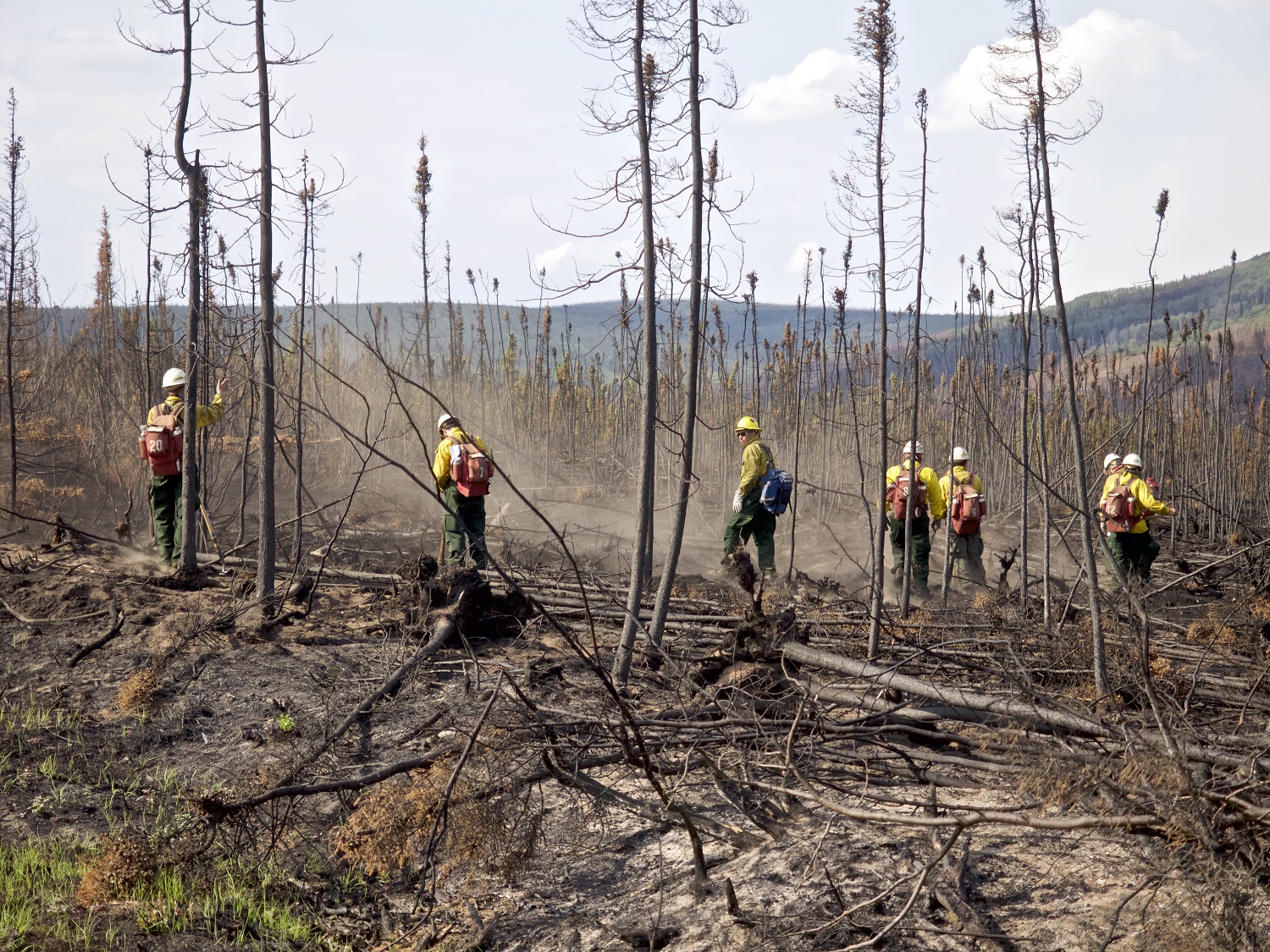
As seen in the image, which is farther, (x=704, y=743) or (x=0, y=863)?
(x=0, y=863)

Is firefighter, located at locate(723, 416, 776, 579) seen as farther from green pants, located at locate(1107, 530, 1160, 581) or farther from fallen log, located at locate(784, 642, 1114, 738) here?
fallen log, located at locate(784, 642, 1114, 738)

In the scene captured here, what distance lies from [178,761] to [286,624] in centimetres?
204

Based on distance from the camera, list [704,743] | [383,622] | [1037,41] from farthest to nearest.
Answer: [383,622], [1037,41], [704,743]

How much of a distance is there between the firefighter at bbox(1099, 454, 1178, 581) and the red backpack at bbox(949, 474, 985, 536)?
1.21 meters

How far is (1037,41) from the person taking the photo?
207 inches

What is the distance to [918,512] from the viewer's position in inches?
396

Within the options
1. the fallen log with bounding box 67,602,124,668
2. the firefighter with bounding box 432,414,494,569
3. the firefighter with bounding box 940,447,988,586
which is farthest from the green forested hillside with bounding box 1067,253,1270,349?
the fallen log with bounding box 67,602,124,668

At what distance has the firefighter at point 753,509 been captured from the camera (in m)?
10.1

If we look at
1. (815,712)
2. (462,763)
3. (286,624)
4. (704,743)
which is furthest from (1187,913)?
(286,624)

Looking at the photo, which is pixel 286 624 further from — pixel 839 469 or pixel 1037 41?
pixel 839 469

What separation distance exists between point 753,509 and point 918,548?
1806 mm

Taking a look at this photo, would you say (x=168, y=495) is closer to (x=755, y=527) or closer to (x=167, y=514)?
(x=167, y=514)

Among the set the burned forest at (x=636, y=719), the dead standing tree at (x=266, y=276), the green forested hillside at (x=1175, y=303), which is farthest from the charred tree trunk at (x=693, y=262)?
the green forested hillside at (x=1175, y=303)

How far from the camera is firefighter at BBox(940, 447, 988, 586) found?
10117mm
